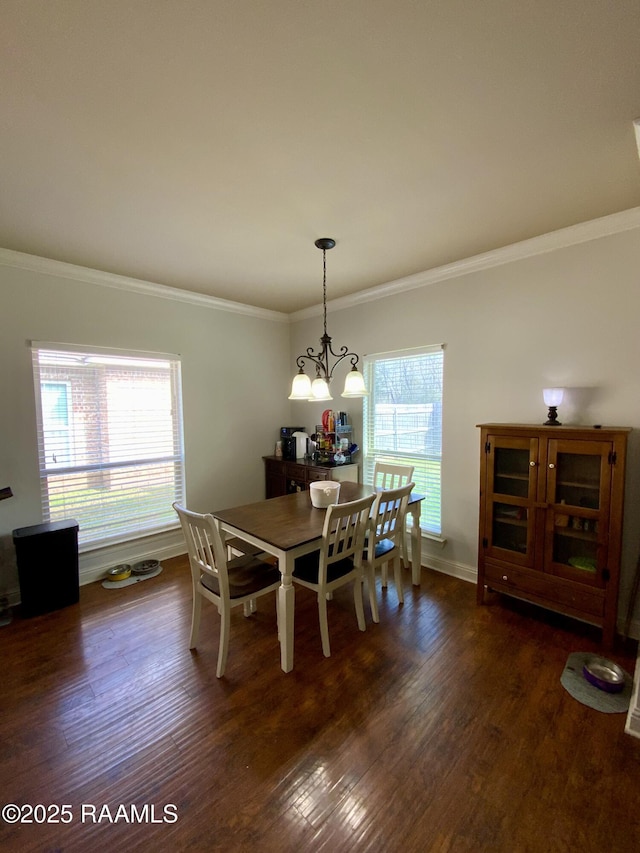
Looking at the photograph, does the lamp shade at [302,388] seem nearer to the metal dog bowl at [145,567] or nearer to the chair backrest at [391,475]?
the chair backrest at [391,475]

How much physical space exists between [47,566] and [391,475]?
293 centimetres

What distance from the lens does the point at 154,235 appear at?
2463mm

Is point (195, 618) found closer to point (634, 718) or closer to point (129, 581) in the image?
point (129, 581)

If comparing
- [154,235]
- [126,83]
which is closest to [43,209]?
[154,235]

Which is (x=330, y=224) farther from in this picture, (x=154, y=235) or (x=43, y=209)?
(x=43, y=209)

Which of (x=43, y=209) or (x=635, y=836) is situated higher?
(x=43, y=209)

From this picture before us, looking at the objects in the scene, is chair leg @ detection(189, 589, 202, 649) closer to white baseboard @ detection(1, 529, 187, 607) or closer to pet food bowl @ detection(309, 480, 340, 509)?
pet food bowl @ detection(309, 480, 340, 509)

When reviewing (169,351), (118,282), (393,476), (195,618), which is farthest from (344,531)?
(118,282)

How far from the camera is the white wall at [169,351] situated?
9.05ft

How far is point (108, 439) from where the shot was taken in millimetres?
3264

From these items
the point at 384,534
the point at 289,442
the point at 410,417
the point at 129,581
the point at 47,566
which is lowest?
the point at 129,581

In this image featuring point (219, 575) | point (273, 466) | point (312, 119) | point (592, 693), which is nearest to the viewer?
point (312, 119)

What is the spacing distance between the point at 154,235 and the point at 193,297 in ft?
4.10

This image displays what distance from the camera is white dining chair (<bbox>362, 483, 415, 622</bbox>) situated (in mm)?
2459
